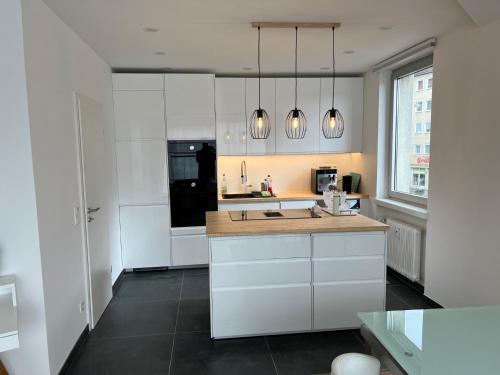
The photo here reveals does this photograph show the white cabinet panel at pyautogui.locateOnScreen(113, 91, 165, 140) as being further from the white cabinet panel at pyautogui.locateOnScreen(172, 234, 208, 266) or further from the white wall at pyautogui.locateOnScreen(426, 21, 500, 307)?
the white wall at pyautogui.locateOnScreen(426, 21, 500, 307)

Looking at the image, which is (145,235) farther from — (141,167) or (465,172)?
(465,172)

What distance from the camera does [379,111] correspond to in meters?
4.80

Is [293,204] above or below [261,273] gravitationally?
above

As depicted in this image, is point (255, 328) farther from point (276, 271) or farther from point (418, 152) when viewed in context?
point (418, 152)

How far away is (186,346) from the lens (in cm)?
303

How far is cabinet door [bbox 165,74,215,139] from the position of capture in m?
4.70

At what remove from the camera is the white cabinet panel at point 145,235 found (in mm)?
4750

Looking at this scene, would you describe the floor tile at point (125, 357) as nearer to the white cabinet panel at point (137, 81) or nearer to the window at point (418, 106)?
the white cabinet panel at point (137, 81)

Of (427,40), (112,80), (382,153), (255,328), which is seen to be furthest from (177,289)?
(427,40)

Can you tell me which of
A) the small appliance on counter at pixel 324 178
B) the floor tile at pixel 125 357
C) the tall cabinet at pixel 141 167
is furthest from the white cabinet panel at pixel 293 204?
the floor tile at pixel 125 357

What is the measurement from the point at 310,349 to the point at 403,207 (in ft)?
6.94

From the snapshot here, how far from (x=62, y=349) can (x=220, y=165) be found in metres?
3.37

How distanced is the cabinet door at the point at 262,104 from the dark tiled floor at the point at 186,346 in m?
2.28

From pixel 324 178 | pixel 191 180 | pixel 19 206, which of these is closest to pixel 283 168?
pixel 324 178
